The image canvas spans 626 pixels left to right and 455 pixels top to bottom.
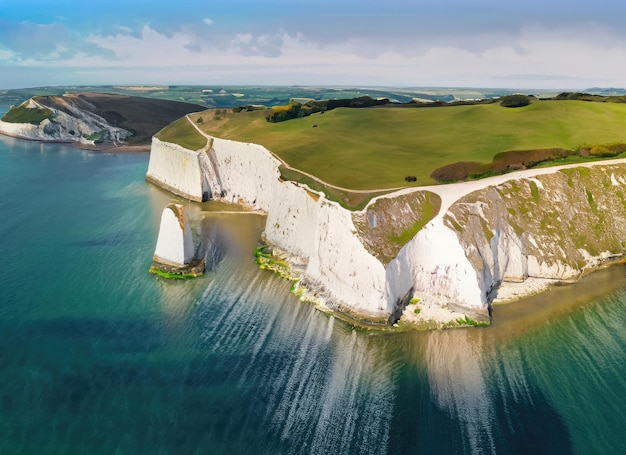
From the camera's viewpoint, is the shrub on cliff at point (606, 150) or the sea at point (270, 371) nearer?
the sea at point (270, 371)

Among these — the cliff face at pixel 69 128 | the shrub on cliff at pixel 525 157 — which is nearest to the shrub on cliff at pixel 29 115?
the cliff face at pixel 69 128

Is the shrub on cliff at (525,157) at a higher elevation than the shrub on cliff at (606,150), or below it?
below

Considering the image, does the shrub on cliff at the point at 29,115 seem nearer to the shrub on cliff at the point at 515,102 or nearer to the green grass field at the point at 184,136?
the green grass field at the point at 184,136

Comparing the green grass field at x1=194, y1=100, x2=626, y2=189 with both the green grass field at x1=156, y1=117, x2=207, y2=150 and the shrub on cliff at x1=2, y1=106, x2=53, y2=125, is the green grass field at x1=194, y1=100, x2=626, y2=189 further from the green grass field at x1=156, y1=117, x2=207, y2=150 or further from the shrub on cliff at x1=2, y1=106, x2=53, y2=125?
the shrub on cliff at x1=2, y1=106, x2=53, y2=125

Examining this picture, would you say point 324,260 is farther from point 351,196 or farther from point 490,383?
point 490,383

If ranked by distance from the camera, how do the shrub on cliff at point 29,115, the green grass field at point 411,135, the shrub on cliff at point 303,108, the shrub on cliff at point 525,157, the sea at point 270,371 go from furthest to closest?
the shrub on cliff at point 29,115 < the shrub on cliff at point 303,108 < the green grass field at point 411,135 < the shrub on cliff at point 525,157 < the sea at point 270,371

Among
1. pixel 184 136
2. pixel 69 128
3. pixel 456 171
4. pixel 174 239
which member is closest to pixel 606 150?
pixel 456 171
